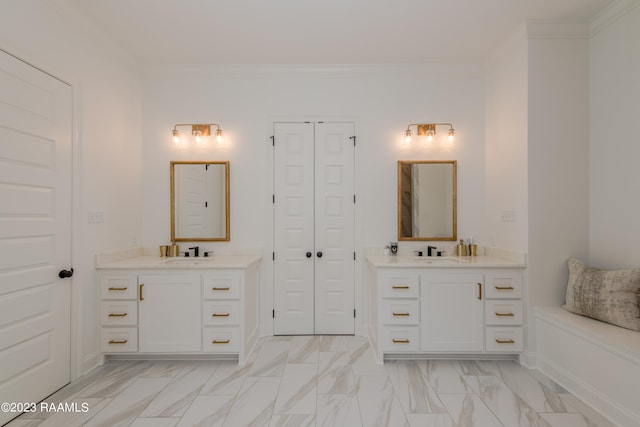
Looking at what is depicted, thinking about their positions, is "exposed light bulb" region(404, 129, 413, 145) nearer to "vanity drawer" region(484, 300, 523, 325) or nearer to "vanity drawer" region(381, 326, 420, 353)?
"vanity drawer" region(484, 300, 523, 325)

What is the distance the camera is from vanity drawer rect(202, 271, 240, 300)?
2762mm

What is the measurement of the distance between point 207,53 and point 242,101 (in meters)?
0.55

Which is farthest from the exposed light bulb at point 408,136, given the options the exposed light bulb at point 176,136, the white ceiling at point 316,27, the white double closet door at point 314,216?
the exposed light bulb at point 176,136

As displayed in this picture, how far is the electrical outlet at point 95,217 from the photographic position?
267cm

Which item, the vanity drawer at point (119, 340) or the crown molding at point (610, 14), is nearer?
the crown molding at point (610, 14)

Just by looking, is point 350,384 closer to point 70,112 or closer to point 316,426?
point 316,426

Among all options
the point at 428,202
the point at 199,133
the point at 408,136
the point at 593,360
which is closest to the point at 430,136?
the point at 408,136

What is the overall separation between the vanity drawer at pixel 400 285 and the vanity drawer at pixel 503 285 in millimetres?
625

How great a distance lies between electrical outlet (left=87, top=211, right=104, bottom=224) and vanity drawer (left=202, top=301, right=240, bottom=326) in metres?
1.17

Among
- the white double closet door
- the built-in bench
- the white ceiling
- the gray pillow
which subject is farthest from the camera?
the white double closet door

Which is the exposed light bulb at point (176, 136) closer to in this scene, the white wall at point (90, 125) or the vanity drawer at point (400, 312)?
the white wall at point (90, 125)

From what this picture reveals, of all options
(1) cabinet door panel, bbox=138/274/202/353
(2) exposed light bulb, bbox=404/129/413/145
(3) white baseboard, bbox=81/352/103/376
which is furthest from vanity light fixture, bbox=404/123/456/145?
(3) white baseboard, bbox=81/352/103/376

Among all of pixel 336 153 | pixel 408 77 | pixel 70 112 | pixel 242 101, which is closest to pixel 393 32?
pixel 408 77

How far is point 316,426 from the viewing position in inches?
76.4
